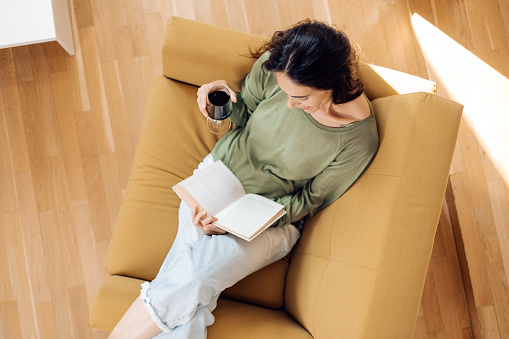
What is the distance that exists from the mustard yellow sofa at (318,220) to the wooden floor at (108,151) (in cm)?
55

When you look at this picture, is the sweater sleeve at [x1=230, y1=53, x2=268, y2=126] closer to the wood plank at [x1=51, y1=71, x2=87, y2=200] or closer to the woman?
the woman

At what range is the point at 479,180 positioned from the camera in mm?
1949

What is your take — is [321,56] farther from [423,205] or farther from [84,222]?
[84,222]

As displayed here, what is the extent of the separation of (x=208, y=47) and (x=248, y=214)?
665 mm

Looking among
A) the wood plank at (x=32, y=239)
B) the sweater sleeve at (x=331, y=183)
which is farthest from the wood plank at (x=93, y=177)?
the sweater sleeve at (x=331, y=183)

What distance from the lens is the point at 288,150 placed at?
144cm

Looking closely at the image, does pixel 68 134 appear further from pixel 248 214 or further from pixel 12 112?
pixel 248 214

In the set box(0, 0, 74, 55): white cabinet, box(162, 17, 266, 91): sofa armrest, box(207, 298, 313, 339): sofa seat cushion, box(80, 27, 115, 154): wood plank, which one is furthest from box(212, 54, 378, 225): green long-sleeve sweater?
box(0, 0, 74, 55): white cabinet

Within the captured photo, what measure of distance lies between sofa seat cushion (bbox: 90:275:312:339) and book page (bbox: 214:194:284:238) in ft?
1.15

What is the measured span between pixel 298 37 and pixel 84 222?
5.00 feet

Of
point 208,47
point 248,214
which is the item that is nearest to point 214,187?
point 248,214

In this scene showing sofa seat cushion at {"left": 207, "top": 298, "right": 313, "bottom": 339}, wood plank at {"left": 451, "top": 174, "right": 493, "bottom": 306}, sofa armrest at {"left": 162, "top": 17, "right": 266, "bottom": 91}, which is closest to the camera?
sofa seat cushion at {"left": 207, "top": 298, "right": 313, "bottom": 339}

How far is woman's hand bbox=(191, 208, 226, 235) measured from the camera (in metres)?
1.44

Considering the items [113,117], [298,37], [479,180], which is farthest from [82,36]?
[479,180]
